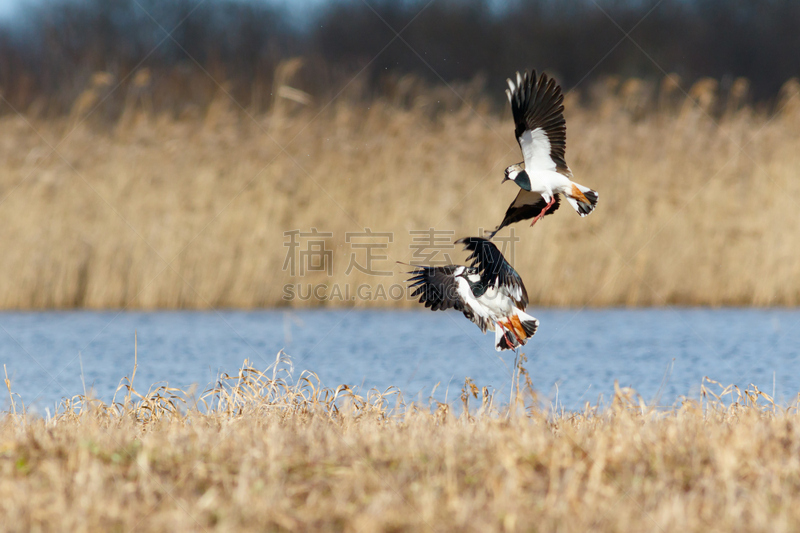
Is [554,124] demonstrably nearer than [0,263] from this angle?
Yes

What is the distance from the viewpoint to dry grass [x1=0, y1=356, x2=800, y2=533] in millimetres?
2635

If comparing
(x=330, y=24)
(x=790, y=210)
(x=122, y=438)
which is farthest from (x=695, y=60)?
(x=122, y=438)

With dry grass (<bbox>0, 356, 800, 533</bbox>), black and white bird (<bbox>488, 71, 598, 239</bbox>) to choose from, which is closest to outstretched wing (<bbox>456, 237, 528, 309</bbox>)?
black and white bird (<bbox>488, 71, 598, 239</bbox>)

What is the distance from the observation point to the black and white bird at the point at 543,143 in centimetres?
420

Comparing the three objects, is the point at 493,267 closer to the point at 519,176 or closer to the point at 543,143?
the point at 519,176

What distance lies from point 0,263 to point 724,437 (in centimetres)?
712

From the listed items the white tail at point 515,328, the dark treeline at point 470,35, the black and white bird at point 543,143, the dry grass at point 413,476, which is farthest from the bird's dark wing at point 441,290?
the dark treeline at point 470,35

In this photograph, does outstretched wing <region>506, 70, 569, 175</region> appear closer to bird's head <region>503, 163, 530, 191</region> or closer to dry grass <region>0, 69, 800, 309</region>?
bird's head <region>503, 163, 530, 191</region>

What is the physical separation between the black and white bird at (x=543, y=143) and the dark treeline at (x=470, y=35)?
2096cm

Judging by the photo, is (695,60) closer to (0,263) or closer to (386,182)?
(386,182)

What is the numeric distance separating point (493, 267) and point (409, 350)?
9.79 feet

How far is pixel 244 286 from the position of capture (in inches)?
343

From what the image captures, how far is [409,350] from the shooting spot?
7.27 meters

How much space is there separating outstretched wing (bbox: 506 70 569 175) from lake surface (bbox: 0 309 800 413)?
61.4 inches
